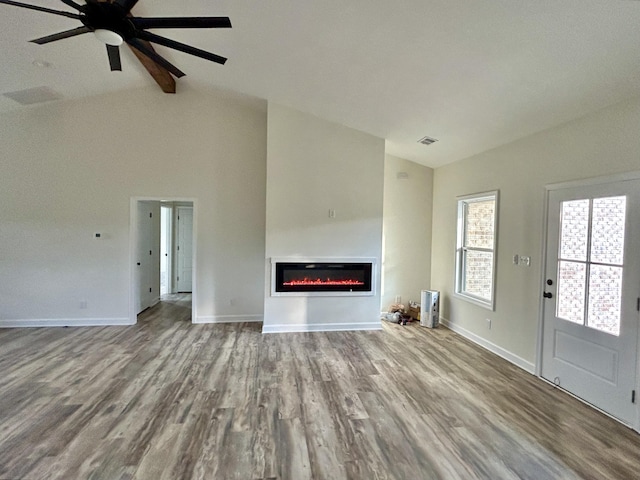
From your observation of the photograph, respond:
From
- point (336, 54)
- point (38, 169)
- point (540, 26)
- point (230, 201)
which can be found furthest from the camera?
point (230, 201)

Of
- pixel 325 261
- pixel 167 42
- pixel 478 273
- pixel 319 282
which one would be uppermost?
pixel 167 42

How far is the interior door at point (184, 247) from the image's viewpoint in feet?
26.1

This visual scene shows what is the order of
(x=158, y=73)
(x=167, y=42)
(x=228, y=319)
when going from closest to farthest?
(x=167, y=42), (x=158, y=73), (x=228, y=319)

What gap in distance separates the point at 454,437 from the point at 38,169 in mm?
6412

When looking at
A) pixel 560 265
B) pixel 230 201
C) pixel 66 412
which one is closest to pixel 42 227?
pixel 230 201

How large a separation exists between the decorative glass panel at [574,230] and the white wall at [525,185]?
0.26 m

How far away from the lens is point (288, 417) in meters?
2.68

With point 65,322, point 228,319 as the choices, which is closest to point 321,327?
point 228,319

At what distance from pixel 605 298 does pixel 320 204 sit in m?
3.49

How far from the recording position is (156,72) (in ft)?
14.6

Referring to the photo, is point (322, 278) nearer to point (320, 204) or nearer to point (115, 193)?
point (320, 204)

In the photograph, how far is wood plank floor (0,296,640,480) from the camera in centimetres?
212

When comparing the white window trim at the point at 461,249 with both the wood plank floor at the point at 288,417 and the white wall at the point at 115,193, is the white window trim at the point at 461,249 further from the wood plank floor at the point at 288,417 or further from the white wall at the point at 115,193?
the white wall at the point at 115,193

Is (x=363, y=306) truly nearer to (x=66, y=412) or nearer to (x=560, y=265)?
(x=560, y=265)
